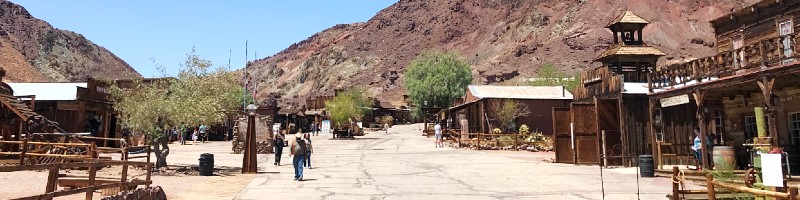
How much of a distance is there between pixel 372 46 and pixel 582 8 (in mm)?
75727

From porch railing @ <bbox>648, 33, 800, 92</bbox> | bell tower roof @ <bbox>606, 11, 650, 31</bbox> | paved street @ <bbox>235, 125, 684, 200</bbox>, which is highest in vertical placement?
bell tower roof @ <bbox>606, 11, 650, 31</bbox>

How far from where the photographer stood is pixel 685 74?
1619 cm

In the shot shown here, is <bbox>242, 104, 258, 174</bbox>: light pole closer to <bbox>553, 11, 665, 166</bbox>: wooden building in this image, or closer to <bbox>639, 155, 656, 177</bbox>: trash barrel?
<bbox>553, 11, 665, 166</bbox>: wooden building

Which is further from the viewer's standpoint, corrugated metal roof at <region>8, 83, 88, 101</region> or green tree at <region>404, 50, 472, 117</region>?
green tree at <region>404, 50, 472, 117</region>

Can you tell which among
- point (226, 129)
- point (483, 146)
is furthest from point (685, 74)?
point (226, 129)

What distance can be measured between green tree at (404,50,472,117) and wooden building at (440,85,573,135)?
33430 millimetres

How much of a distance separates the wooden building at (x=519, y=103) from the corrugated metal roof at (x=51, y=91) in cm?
2516

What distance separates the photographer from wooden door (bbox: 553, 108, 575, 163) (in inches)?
838

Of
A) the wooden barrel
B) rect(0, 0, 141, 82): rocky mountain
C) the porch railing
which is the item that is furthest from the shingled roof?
rect(0, 0, 141, 82): rocky mountain

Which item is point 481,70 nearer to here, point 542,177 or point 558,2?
point 558,2

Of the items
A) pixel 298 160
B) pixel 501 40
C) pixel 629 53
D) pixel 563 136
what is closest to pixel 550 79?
pixel 629 53

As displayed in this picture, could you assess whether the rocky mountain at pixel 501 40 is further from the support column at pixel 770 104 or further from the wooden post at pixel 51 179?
the wooden post at pixel 51 179

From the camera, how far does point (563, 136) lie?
2141cm

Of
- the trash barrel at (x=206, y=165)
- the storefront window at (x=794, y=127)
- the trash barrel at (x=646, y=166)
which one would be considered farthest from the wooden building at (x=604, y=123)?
the trash barrel at (x=206, y=165)
